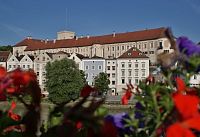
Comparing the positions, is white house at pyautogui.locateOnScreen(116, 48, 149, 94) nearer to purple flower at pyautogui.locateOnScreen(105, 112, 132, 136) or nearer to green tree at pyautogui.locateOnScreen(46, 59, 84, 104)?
green tree at pyautogui.locateOnScreen(46, 59, 84, 104)

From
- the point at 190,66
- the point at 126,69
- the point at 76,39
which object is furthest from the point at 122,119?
the point at 76,39

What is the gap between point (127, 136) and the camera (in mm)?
977

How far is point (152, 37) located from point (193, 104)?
8516 centimetres

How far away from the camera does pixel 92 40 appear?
305ft

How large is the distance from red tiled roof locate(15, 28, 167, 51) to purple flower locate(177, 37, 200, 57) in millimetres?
A: 83510

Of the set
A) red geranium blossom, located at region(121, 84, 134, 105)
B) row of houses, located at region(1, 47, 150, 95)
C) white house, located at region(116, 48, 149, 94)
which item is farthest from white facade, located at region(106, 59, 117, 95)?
red geranium blossom, located at region(121, 84, 134, 105)

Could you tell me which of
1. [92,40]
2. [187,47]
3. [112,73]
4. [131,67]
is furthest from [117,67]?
[187,47]

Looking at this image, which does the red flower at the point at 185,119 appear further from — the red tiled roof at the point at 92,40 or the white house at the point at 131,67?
the red tiled roof at the point at 92,40

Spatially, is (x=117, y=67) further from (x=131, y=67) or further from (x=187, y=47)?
(x=187, y=47)

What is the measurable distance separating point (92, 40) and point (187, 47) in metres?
92.3

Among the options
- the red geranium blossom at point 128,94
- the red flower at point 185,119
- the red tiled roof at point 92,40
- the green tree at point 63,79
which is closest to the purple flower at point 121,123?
Result: the red geranium blossom at point 128,94

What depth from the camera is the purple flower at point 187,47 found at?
0.95 meters

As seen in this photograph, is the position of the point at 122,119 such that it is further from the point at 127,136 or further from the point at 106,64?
the point at 106,64

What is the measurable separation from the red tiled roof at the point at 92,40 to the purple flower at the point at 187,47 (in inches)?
3288
